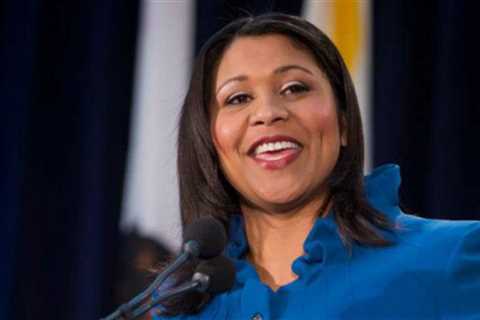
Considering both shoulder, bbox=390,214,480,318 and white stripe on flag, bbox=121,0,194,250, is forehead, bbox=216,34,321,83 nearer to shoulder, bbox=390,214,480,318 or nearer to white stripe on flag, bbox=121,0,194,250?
shoulder, bbox=390,214,480,318

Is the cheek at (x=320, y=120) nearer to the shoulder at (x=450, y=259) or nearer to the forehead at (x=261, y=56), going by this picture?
the forehead at (x=261, y=56)

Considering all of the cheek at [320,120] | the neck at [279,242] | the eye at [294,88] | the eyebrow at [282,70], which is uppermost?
the eyebrow at [282,70]

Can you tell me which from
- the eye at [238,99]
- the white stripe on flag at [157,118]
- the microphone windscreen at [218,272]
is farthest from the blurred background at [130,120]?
the microphone windscreen at [218,272]

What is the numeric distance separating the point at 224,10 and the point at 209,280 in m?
1.25

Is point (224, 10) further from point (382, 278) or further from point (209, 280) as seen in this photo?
point (209, 280)

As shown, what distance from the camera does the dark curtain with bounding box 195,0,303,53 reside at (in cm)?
228

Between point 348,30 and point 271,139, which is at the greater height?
point 348,30

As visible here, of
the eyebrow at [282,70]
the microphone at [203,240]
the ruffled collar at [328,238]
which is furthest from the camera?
the eyebrow at [282,70]

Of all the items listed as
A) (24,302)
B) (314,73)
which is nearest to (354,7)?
(314,73)

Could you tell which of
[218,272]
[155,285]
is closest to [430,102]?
[218,272]

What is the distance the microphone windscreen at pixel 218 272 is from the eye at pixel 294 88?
1.31ft

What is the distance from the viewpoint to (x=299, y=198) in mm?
1552

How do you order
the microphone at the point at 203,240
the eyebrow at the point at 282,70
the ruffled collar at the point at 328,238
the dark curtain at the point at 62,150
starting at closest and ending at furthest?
the microphone at the point at 203,240 → the ruffled collar at the point at 328,238 → the eyebrow at the point at 282,70 → the dark curtain at the point at 62,150

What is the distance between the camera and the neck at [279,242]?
1550mm
